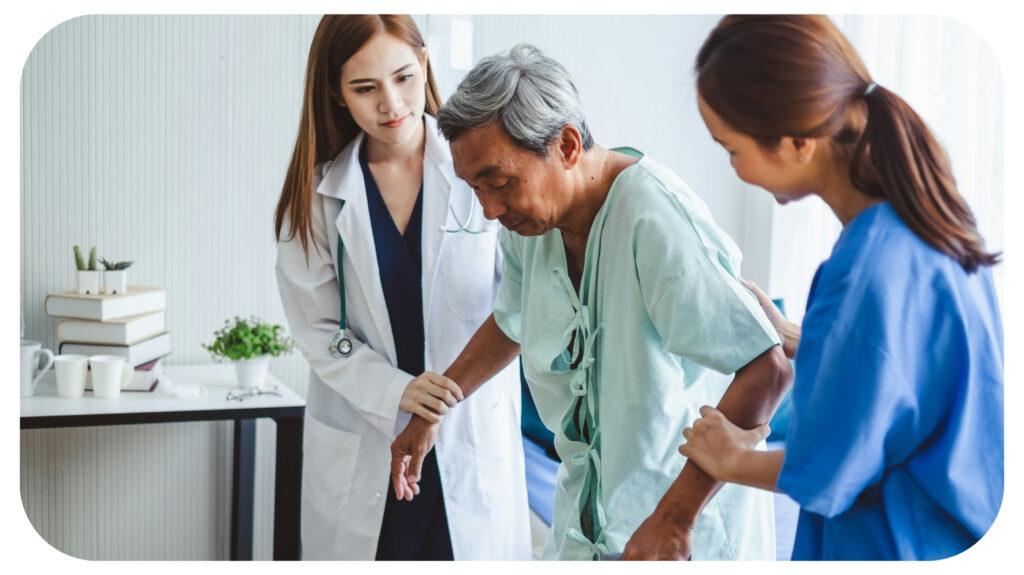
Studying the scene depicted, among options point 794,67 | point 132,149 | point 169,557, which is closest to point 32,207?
point 132,149

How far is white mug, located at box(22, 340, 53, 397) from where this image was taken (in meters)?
1.45

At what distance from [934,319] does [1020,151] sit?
39 centimetres

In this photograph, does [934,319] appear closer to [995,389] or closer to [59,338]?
[995,389]

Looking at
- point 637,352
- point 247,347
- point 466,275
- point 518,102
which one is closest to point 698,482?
point 637,352

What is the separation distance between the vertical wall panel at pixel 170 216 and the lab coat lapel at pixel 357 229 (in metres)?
0.40

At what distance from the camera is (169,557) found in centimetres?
170

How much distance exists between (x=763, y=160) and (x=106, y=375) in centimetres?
125

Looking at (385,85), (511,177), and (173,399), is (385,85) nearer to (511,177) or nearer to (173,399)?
(511,177)

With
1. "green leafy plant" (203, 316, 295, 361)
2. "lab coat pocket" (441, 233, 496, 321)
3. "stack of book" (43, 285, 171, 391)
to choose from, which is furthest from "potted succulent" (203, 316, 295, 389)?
"lab coat pocket" (441, 233, 496, 321)

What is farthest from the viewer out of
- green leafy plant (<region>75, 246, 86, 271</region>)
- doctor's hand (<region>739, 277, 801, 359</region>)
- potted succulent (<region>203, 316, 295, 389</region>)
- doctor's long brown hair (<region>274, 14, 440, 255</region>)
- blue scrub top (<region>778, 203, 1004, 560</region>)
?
potted succulent (<region>203, 316, 295, 389</region>)

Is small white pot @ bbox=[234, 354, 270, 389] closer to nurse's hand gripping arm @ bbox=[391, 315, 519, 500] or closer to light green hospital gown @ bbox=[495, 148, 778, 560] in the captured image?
nurse's hand gripping arm @ bbox=[391, 315, 519, 500]

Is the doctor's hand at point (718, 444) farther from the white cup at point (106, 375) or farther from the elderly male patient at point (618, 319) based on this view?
the white cup at point (106, 375)

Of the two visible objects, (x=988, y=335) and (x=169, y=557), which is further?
(x=169, y=557)

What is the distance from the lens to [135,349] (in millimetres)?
1678
